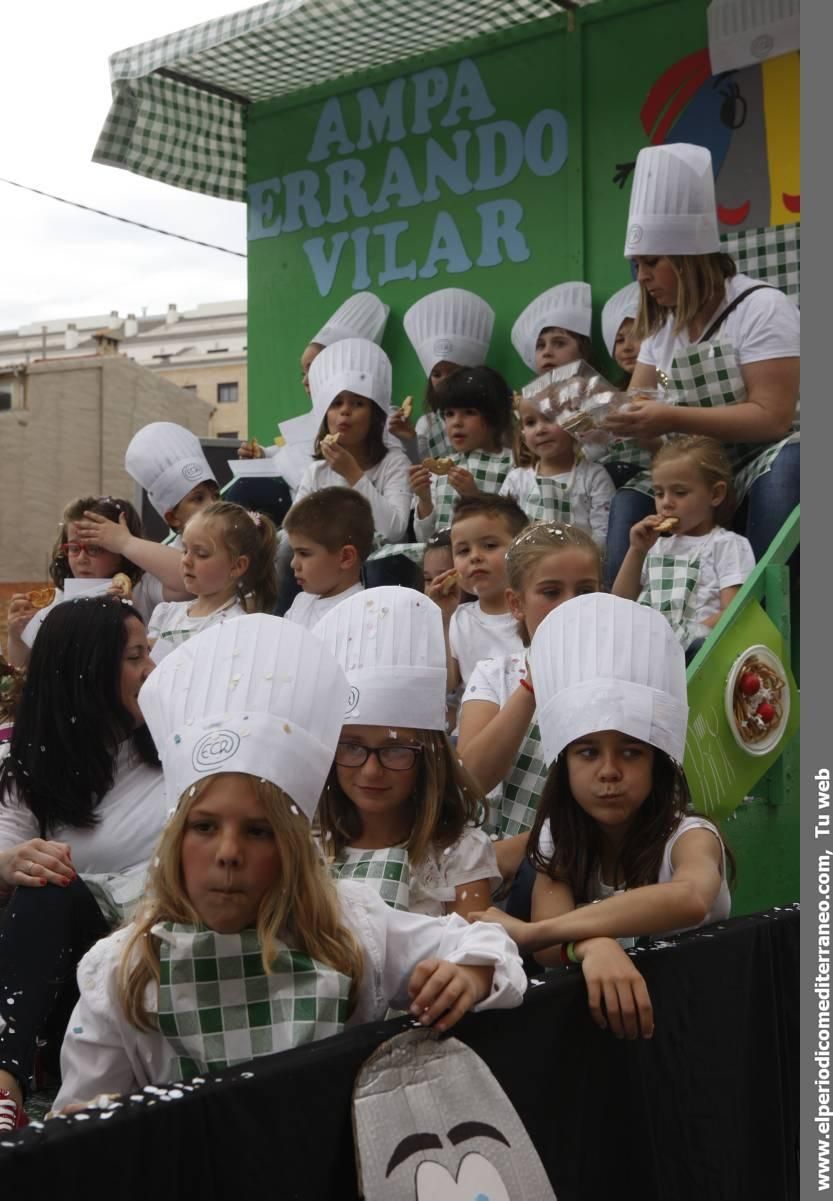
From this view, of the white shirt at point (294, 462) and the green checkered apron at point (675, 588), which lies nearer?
the green checkered apron at point (675, 588)

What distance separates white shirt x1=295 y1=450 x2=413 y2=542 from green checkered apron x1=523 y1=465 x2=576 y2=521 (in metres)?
0.86

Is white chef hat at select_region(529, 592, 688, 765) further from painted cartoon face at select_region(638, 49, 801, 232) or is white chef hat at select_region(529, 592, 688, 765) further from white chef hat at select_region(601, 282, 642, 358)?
painted cartoon face at select_region(638, 49, 801, 232)

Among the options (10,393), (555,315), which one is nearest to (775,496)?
(555,315)

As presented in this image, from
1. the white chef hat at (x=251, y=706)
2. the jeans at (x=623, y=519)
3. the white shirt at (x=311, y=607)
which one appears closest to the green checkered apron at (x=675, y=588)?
the jeans at (x=623, y=519)

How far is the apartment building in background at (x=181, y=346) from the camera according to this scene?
152ft

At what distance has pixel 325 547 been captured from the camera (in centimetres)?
512

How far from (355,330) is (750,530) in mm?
3725

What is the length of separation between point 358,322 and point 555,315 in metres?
1.45

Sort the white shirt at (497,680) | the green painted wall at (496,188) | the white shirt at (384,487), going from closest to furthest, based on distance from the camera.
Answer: the white shirt at (497,680), the white shirt at (384,487), the green painted wall at (496,188)

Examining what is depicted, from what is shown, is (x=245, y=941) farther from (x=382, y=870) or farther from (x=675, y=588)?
(x=675, y=588)

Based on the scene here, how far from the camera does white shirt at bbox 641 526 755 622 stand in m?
4.34

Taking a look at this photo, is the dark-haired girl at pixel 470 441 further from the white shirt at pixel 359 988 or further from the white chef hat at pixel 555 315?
the white shirt at pixel 359 988

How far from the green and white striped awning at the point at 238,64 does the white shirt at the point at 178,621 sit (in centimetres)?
308

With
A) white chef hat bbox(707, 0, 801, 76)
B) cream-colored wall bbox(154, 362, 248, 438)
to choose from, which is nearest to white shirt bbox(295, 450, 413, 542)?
white chef hat bbox(707, 0, 801, 76)
